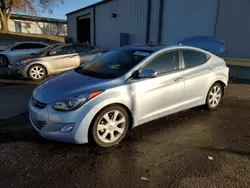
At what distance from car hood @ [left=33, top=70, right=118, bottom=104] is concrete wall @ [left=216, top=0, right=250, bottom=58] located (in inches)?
286

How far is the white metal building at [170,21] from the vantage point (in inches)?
346

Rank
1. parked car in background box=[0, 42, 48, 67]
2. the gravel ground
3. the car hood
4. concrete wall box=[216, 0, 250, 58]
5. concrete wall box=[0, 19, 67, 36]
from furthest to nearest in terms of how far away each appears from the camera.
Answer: concrete wall box=[0, 19, 67, 36]
parked car in background box=[0, 42, 48, 67]
concrete wall box=[216, 0, 250, 58]
the car hood
the gravel ground

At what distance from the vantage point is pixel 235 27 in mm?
8852

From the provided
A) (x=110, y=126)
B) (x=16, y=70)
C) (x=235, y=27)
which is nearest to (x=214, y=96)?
(x=110, y=126)

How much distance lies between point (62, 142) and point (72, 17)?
25.5m

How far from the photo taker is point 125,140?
3.69 metres

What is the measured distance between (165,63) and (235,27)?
6.37m

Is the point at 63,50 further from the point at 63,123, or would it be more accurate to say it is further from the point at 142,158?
the point at 142,158

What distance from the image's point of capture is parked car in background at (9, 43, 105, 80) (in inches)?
334

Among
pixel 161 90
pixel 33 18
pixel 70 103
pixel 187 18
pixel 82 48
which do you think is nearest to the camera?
Result: pixel 70 103

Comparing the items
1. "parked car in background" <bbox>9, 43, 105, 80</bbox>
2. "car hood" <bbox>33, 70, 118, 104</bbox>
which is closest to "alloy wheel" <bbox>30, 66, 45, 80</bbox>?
"parked car in background" <bbox>9, 43, 105, 80</bbox>

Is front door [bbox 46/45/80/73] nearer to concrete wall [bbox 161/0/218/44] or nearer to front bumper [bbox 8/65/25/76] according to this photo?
front bumper [bbox 8/65/25/76]

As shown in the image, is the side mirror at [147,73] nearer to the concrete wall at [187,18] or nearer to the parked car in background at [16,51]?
the concrete wall at [187,18]

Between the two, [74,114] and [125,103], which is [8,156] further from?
[125,103]
